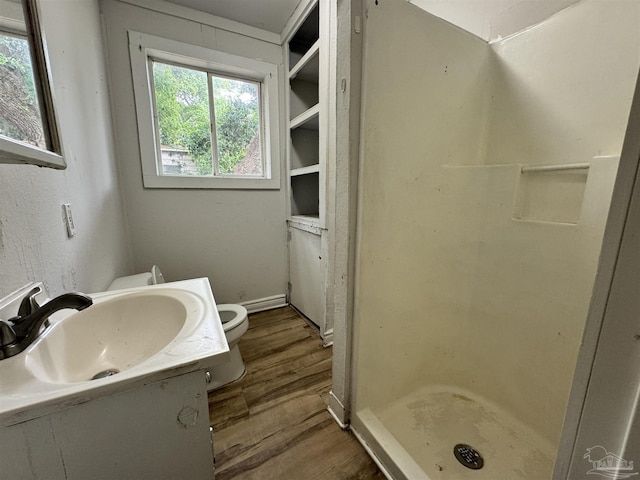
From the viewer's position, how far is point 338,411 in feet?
3.84

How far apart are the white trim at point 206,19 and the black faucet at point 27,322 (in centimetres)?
195

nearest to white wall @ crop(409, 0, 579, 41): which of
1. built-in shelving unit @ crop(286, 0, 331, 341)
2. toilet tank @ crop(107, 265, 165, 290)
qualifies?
built-in shelving unit @ crop(286, 0, 331, 341)

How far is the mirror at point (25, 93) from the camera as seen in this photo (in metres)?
0.60

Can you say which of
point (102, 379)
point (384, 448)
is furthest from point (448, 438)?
point (102, 379)

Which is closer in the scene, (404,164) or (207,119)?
(404,164)

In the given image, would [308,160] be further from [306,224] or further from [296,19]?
[296,19]

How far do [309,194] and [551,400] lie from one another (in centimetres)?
198

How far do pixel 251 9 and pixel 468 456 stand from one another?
8.97 ft

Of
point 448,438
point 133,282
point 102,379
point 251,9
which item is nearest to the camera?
point 102,379

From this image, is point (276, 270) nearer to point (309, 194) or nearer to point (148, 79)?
point (309, 194)

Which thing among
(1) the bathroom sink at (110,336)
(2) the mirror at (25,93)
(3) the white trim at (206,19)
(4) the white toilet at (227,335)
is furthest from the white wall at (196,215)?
(1) the bathroom sink at (110,336)

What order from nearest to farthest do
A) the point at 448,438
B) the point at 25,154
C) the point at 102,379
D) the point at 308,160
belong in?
the point at 102,379 < the point at 25,154 < the point at 448,438 < the point at 308,160

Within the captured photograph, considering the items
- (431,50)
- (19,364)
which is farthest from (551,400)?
(19,364)

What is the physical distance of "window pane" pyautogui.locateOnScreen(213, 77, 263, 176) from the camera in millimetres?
1973
